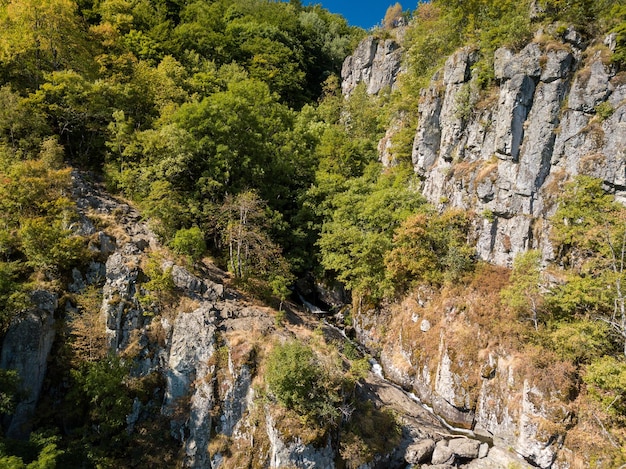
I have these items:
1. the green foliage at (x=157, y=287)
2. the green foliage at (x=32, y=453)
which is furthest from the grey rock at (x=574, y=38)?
the green foliage at (x=32, y=453)

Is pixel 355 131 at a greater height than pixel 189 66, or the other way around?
pixel 189 66

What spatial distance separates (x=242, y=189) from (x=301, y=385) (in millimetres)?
17699

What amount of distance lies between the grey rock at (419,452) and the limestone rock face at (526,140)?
13053mm

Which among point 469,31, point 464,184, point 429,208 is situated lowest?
point 429,208

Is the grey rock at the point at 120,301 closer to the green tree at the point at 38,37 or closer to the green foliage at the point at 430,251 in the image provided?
the green foliage at the point at 430,251

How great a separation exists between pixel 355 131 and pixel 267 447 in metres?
37.0

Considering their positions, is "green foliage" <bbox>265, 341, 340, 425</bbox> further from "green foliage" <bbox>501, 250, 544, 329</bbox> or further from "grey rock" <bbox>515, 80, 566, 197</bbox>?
"grey rock" <bbox>515, 80, 566, 197</bbox>

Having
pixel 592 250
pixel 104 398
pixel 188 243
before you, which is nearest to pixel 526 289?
pixel 592 250

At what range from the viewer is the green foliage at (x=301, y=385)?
16.7 m

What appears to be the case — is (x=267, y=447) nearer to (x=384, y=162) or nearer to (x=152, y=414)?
(x=152, y=414)

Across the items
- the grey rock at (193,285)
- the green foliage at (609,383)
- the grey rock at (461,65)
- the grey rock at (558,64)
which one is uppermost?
the grey rock at (461,65)

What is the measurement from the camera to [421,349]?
24.5m

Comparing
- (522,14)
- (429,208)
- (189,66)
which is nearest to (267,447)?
(429,208)

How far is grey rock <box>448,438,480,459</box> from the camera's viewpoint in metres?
19.0
